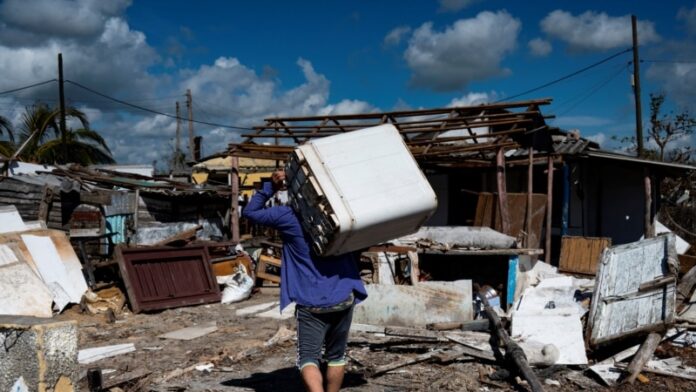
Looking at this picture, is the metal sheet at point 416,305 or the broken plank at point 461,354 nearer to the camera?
the broken plank at point 461,354

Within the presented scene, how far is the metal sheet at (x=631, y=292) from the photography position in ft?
20.7

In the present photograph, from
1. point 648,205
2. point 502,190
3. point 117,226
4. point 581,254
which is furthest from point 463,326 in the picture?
point 117,226

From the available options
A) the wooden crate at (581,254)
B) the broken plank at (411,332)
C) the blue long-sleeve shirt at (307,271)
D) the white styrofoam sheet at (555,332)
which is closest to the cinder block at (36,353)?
the blue long-sleeve shirt at (307,271)

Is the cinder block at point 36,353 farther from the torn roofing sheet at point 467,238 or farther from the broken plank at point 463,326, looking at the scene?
the torn roofing sheet at point 467,238

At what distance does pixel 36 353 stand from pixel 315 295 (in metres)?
1.71

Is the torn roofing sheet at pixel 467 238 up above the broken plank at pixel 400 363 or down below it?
above

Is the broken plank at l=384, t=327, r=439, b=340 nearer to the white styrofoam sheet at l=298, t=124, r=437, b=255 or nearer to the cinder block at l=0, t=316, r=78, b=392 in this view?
the white styrofoam sheet at l=298, t=124, r=437, b=255

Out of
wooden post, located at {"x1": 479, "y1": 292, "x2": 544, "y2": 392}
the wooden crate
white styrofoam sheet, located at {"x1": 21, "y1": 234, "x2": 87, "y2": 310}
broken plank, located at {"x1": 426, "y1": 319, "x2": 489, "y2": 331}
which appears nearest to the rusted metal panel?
white styrofoam sheet, located at {"x1": 21, "y1": 234, "x2": 87, "y2": 310}

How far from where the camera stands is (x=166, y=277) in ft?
33.0

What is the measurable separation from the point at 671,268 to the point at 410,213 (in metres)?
4.46

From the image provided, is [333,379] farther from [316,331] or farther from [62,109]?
[62,109]

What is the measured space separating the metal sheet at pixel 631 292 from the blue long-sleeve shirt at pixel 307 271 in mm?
3525

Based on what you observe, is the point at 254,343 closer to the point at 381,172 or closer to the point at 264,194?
the point at 264,194

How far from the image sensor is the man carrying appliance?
3.77 m
